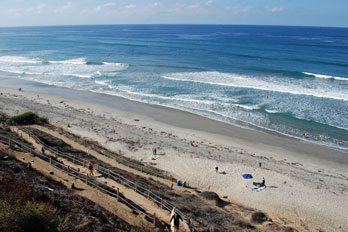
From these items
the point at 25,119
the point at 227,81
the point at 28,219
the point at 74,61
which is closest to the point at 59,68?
the point at 74,61

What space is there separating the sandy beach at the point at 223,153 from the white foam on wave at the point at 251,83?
14.1 metres

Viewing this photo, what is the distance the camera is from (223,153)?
78.2 feet

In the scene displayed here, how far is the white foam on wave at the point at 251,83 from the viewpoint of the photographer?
131 feet

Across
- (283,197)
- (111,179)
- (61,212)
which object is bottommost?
(283,197)

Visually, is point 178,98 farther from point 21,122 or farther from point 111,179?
point 111,179

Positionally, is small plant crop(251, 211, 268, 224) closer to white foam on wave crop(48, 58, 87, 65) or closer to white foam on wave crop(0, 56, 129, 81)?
white foam on wave crop(0, 56, 129, 81)

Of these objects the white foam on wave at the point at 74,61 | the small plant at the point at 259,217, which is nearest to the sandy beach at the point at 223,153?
the small plant at the point at 259,217

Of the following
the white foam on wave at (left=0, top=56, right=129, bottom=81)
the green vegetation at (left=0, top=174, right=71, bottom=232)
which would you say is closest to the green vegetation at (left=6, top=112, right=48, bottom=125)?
the green vegetation at (left=0, top=174, right=71, bottom=232)

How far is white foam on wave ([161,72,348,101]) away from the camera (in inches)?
1567

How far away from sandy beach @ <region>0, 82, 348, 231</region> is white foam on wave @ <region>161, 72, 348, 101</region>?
14.1 metres

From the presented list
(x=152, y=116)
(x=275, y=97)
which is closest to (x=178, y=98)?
(x=152, y=116)

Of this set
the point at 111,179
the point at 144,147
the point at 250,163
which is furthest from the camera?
the point at 144,147

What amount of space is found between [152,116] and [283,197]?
746 inches

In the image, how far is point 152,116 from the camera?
33188mm
